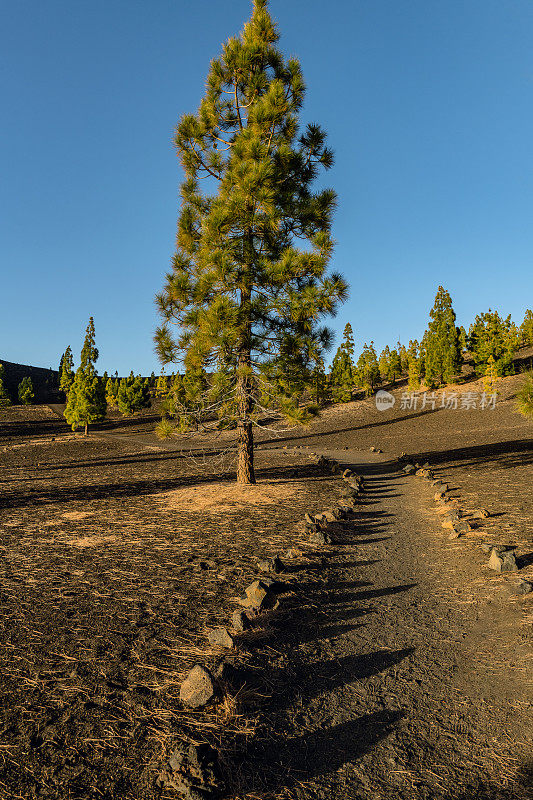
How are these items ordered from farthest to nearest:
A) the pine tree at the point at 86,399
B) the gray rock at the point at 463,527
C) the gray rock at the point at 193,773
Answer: the pine tree at the point at 86,399 → the gray rock at the point at 463,527 → the gray rock at the point at 193,773

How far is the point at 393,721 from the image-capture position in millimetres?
2955

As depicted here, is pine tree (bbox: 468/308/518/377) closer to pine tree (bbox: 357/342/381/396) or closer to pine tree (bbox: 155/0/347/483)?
pine tree (bbox: 357/342/381/396)

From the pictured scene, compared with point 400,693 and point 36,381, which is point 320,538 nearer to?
point 400,693

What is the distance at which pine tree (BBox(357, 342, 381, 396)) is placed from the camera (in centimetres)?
5275

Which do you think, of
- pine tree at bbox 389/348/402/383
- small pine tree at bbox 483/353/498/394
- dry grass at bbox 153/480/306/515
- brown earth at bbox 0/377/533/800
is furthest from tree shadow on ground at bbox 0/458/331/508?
pine tree at bbox 389/348/402/383

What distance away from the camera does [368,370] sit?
52656mm

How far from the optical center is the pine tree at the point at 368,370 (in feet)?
173

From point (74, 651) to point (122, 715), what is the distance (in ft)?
3.49

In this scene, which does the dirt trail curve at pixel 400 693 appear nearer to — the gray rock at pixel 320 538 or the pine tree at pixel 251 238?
the gray rock at pixel 320 538

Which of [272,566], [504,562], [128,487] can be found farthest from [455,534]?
[128,487]

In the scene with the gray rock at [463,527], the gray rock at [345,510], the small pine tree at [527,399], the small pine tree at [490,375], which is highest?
the small pine tree at [490,375]

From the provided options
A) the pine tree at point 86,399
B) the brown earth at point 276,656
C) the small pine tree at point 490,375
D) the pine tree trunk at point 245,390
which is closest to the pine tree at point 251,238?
the pine tree trunk at point 245,390

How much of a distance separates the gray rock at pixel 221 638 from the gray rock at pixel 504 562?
12.1ft

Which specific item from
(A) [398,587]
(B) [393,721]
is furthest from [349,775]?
(A) [398,587]
